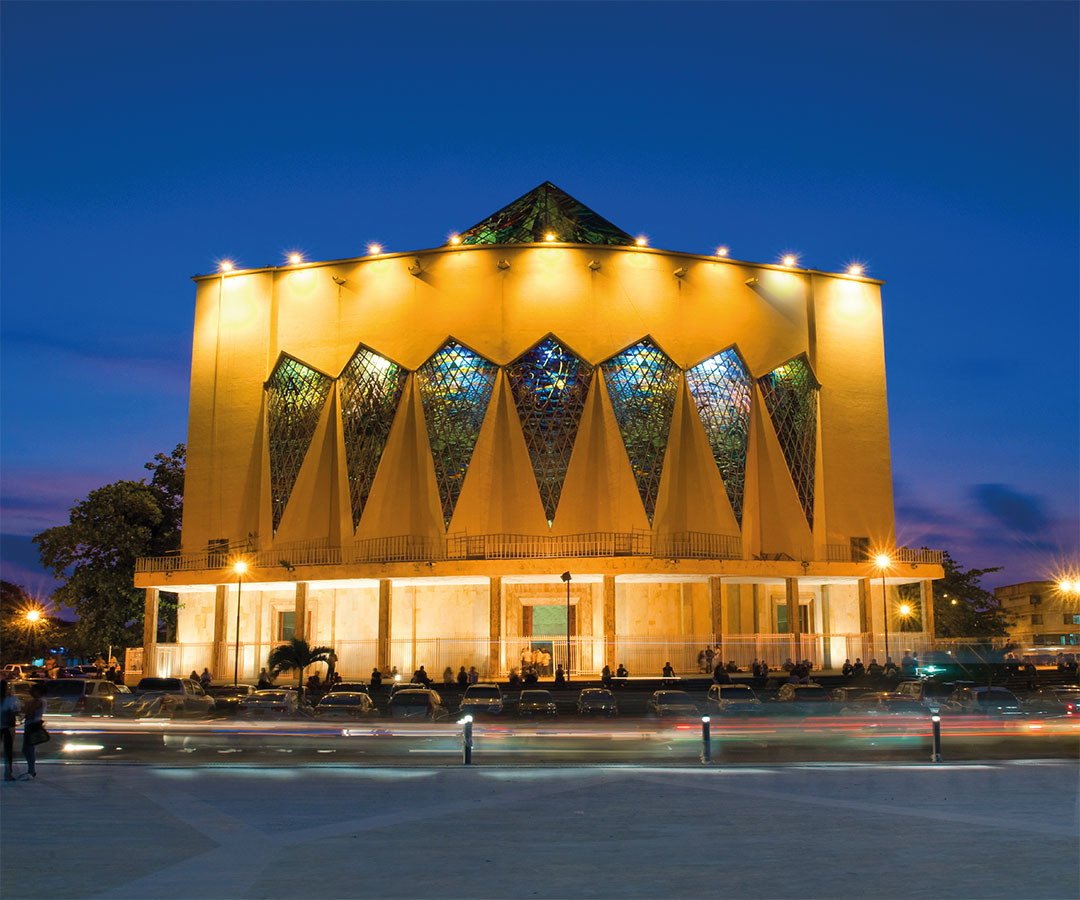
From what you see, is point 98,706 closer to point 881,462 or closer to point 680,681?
point 680,681

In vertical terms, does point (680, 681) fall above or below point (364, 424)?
below

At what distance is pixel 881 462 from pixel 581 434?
48.1 feet

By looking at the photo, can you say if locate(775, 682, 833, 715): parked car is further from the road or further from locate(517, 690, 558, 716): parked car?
locate(517, 690, 558, 716): parked car

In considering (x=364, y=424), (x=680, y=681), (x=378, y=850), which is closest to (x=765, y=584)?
(x=680, y=681)

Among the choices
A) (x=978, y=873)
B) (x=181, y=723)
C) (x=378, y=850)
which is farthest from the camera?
(x=181, y=723)

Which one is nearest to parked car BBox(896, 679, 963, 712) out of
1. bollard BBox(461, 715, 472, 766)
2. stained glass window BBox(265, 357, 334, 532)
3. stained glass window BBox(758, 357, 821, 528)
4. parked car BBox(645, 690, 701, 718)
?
parked car BBox(645, 690, 701, 718)

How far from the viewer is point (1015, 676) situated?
40.4 meters

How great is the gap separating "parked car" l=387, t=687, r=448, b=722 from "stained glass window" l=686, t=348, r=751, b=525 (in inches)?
932

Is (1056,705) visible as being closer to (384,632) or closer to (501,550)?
(501,550)

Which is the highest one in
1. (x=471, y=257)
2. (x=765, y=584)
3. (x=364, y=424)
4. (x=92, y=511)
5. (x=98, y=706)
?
(x=471, y=257)

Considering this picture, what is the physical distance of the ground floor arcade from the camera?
4194cm

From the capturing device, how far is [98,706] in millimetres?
29141

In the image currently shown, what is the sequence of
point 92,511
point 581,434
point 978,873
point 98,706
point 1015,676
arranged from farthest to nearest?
point 92,511
point 581,434
point 1015,676
point 98,706
point 978,873

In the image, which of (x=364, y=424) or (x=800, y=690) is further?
(x=364, y=424)
